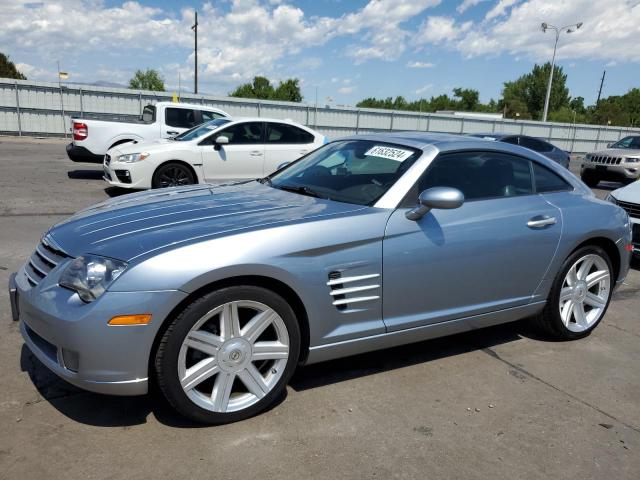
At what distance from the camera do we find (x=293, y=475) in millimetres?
2459

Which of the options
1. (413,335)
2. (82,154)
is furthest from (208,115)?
(413,335)

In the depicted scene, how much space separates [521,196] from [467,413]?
1630 millimetres

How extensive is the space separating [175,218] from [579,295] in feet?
Result: 10.4

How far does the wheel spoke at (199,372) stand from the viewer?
2.66 metres

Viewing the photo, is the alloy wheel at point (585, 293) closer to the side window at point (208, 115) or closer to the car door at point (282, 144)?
the car door at point (282, 144)

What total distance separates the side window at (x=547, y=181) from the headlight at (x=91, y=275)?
119 inches

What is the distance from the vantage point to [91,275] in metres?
2.53

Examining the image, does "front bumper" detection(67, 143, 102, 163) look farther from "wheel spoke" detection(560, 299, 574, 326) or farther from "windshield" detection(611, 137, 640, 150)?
"windshield" detection(611, 137, 640, 150)

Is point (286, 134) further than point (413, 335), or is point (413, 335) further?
point (286, 134)

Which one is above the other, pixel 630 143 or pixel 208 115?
pixel 208 115

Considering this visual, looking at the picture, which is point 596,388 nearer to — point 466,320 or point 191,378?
point 466,320

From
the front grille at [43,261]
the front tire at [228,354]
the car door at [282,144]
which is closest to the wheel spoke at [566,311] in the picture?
the front tire at [228,354]

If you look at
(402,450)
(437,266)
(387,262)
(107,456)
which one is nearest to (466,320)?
(437,266)

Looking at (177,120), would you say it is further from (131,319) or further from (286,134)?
(131,319)
